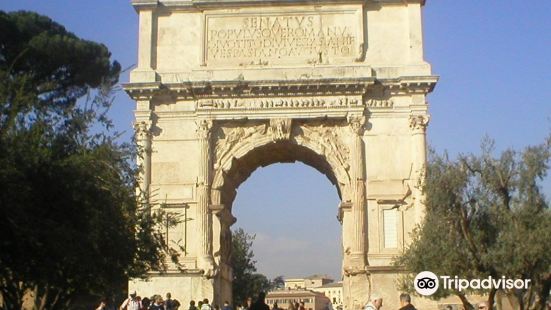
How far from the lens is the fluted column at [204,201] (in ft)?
86.5

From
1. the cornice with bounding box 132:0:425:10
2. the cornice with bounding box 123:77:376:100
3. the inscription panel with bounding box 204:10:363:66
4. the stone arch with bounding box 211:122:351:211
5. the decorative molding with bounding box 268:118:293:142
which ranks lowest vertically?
the stone arch with bounding box 211:122:351:211

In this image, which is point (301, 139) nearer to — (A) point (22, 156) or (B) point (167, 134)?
(B) point (167, 134)

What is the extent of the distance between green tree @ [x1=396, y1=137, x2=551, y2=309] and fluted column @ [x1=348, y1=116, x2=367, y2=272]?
10.5ft

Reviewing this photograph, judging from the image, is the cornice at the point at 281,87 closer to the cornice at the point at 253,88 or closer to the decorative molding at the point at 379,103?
the cornice at the point at 253,88

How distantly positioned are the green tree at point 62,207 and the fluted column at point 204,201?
23.3ft

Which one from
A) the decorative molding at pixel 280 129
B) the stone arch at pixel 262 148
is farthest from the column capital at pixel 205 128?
the decorative molding at pixel 280 129

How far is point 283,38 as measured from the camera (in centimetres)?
2772

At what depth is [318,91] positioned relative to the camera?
27.0 meters

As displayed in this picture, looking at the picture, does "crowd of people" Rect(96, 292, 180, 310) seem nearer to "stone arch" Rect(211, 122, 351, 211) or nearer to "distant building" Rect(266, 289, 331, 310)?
"stone arch" Rect(211, 122, 351, 211)

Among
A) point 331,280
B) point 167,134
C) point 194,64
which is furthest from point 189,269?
point 331,280

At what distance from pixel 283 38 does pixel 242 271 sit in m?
23.9

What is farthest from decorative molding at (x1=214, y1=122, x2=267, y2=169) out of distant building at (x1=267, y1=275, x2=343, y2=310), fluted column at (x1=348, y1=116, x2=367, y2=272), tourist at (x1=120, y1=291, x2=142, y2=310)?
distant building at (x1=267, y1=275, x2=343, y2=310)

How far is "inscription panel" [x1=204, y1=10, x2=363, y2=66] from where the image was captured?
27.5m

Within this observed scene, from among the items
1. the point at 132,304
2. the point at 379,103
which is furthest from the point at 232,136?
the point at 132,304
